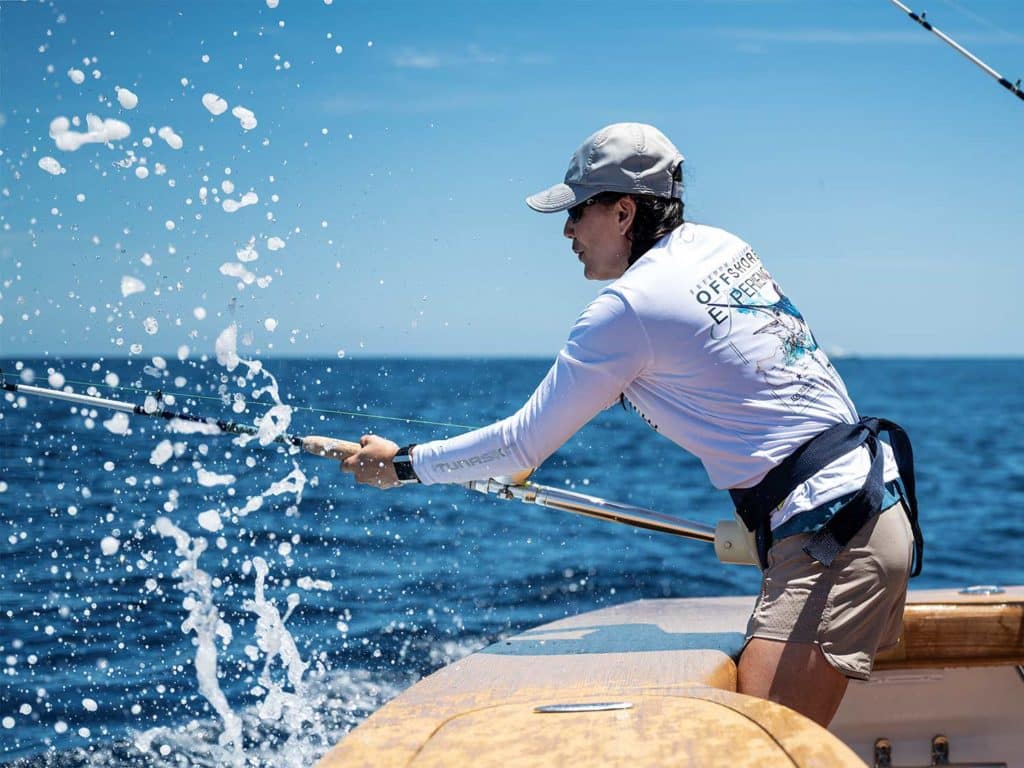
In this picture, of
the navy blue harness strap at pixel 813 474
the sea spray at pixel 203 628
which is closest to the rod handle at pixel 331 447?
the navy blue harness strap at pixel 813 474

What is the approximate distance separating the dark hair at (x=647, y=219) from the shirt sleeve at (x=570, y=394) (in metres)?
0.22

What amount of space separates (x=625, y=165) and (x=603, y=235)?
167 millimetres

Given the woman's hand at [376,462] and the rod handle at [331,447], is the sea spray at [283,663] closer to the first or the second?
the rod handle at [331,447]

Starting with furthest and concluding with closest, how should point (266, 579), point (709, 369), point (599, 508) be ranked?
point (266, 579) → point (599, 508) → point (709, 369)

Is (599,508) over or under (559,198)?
under

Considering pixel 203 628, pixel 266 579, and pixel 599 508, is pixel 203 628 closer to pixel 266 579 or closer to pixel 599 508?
pixel 266 579

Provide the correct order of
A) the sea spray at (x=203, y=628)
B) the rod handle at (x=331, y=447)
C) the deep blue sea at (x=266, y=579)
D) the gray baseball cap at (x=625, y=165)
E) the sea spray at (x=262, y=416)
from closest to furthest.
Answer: the gray baseball cap at (x=625, y=165)
the rod handle at (x=331, y=447)
the sea spray at (x=262, y=416)
the sea spray at (x=203, y=628)
the deep blue sea at (x=266, y=579)

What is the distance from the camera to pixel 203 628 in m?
6.45

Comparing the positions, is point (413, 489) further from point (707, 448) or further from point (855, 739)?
point (707, 448)

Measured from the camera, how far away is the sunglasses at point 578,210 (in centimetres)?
251

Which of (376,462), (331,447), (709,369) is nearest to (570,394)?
(709,369)

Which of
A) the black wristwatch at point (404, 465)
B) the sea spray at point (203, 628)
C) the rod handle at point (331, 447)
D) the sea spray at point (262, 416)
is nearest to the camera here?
the black wristwatch at point (404, 465)

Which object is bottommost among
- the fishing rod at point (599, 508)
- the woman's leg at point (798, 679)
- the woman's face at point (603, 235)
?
the woman's leg at point (798, 679)

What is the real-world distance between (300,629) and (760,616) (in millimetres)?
4567
